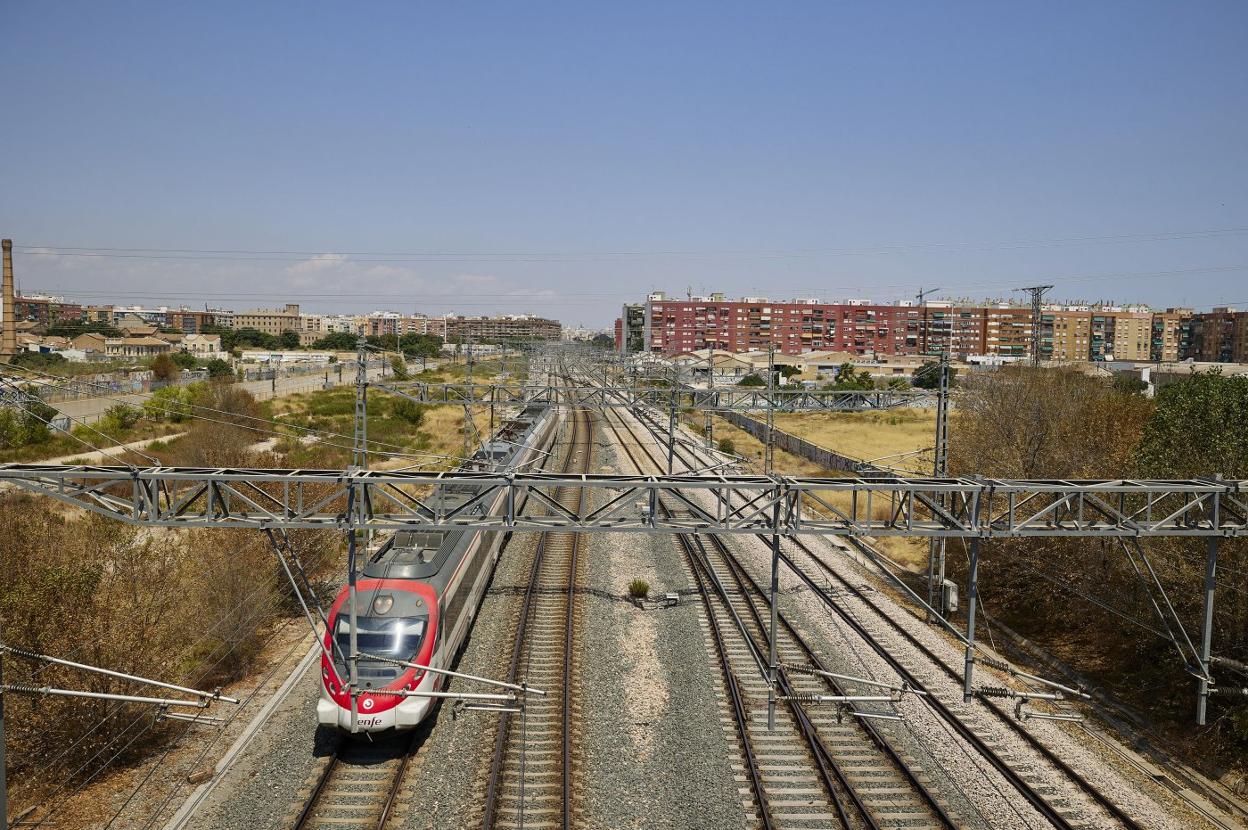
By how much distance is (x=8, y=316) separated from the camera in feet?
109

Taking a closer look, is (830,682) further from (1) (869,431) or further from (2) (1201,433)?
(1) (869,431)

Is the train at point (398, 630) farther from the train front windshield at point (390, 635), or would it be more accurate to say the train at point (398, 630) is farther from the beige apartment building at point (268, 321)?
the beige apartment building at point (268, 321)

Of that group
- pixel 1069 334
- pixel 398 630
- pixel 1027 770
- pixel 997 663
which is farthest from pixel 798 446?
pixel 1069 334

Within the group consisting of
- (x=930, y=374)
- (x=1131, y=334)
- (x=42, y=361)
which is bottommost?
(x=42, y=361)

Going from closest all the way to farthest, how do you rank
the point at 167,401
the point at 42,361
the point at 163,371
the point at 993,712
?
the point at 993,712, the point at 167,401, the point at 42,361, the point at 163,371

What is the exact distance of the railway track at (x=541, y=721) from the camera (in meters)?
10.8

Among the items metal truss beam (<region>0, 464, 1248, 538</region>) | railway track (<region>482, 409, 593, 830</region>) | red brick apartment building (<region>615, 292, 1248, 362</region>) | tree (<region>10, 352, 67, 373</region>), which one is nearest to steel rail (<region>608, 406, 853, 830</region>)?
railway track (<region>482, 409, 593, 830</region>)

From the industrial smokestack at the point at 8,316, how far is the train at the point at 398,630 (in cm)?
2709

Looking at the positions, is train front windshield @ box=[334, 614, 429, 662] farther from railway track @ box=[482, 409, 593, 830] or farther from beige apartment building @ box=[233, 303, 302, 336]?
beige apartment building @ box=[233, 303, 302, 336]

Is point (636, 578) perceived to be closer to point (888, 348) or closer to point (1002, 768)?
point (1002, 768)

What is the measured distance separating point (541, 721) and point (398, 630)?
9.16 feet

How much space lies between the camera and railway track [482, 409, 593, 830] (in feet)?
35.4

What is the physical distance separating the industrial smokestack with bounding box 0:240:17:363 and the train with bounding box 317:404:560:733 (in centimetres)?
2709

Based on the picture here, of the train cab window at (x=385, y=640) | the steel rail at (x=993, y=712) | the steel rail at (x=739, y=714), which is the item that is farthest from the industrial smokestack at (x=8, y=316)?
the steel rail at (x=993, y=712)
